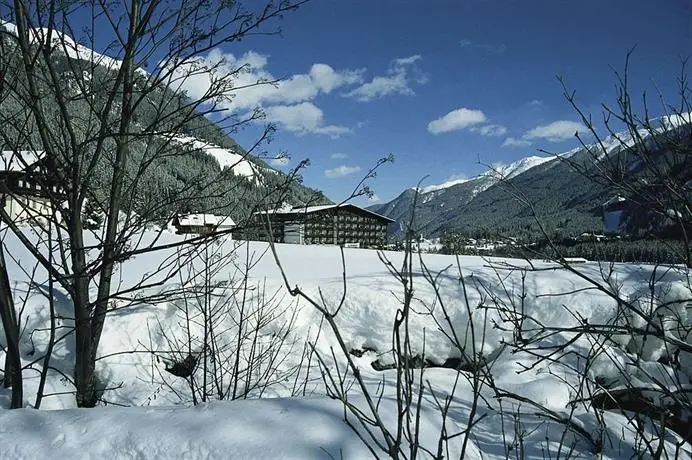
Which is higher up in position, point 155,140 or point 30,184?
point 155,140

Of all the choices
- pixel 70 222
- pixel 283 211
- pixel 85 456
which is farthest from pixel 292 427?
pixel 70 222

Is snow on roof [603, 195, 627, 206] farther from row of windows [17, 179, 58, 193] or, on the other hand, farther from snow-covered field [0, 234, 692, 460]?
row of windows [17, 179, 58, 193]

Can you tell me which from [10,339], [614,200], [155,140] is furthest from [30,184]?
[614,200]

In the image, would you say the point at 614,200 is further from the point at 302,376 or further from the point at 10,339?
the point at 302,376

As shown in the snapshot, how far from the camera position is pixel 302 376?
22.0ft

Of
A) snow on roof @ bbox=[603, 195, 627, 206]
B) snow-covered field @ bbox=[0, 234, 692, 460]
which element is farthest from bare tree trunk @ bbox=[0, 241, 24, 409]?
snow on roof @ bbox=[603, 195, 627, 206]

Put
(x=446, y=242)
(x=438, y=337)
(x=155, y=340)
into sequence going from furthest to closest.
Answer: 1. (x=438, y=337)
2. (x=155, y=340)
3. (x=446, y=242)

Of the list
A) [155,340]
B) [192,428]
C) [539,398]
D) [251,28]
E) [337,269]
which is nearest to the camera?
[192,428]

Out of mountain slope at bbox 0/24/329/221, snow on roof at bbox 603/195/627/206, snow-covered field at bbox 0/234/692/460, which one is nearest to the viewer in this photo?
snow-covered field at bbox 0/234/692/460

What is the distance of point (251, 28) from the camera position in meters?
3.31

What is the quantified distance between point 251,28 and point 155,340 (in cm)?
547

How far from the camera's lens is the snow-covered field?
1.65 metres

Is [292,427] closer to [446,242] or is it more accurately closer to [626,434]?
[446,242]

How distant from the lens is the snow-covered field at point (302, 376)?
1.65 m
